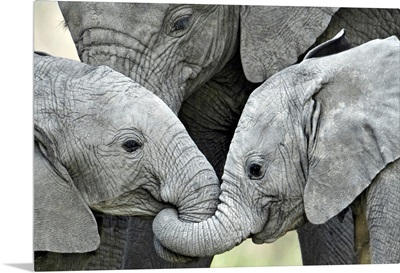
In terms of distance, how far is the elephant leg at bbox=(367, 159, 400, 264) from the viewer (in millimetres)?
6820

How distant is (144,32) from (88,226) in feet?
2.84

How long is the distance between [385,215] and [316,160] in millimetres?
316

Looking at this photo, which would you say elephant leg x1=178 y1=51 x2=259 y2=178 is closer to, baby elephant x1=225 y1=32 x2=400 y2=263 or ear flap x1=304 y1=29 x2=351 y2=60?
ear flap x1=304 y1=29 x2=351 y2=60

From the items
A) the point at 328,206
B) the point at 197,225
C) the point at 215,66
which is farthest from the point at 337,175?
the point at 215,66

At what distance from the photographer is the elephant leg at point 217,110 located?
7.91m

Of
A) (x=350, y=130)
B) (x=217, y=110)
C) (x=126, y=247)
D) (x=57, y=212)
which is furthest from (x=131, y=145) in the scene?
(x=217, y=110)

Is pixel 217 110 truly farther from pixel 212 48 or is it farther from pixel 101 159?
pixel 101 159

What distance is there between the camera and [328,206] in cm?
690

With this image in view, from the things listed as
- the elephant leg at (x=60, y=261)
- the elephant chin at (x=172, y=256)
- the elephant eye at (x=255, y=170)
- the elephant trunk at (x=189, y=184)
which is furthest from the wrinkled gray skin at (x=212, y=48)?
the elephant eye at (x=255, y=170)

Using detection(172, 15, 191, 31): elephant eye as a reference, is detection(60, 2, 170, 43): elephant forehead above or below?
above

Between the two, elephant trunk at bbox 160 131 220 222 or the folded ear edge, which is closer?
elephant trunk at bbox 160 131 220 222

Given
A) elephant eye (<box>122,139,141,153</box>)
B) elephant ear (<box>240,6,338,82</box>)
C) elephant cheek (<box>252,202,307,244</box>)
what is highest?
elephant ear (<box>240,6,338,82</box>)

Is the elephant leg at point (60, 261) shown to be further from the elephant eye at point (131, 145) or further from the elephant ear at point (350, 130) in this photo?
the elephant ear at point (350, 130)

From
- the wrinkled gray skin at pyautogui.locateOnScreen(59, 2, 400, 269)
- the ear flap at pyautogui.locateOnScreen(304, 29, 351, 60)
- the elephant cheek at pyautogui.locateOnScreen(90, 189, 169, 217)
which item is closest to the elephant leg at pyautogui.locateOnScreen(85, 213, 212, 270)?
the wrinkled gray skin at pyautogui.locateOnScreen(59, 2, 400, 269)
